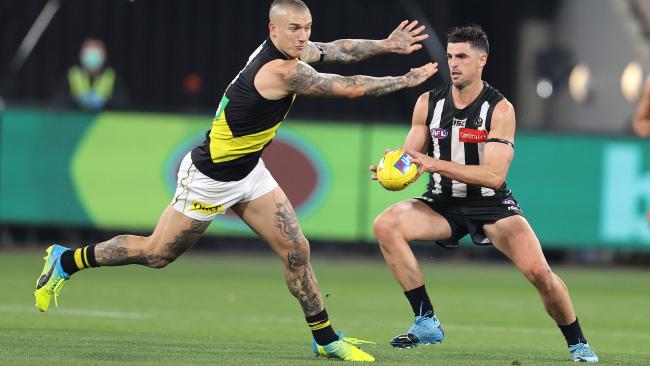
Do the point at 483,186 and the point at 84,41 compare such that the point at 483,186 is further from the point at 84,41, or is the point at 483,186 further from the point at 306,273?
the point at 84,41

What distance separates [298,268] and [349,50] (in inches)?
67.5

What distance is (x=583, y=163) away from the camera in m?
18.8

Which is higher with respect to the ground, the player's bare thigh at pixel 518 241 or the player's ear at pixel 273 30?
the player's ear at pixel 273 30

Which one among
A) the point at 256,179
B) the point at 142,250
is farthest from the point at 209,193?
the point at 142,250

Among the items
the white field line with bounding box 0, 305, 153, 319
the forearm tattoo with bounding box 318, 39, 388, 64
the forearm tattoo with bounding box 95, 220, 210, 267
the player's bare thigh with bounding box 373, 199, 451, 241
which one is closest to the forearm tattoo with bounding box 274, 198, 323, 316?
the forearm tattoo with bounding box 95, 220, 210, 267

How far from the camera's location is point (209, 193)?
9.55 meters

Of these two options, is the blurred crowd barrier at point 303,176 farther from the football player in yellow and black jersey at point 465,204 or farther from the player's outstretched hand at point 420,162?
the player's outstretched hand at point 420,162

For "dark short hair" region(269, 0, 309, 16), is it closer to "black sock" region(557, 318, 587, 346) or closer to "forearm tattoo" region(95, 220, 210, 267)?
"forearm tattoo" region(95, 220, 210, 267)

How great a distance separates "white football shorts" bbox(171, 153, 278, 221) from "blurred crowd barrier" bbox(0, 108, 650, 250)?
8.49m

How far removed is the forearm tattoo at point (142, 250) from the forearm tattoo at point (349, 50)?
156 cm

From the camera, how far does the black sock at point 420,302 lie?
10.0 meters

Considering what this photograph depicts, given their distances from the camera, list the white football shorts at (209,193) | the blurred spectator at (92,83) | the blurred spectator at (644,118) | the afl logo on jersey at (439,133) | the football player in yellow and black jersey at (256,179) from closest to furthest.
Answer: the football player in yellow and black jersey at (256,179) < the white football shorts at (209,193) < the afl logo on jersey at (439,133) < the blurred spectator at (644,118) < the blurred spectator at (92,83)

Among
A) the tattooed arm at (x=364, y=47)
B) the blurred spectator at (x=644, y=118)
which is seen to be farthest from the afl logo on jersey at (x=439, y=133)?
the blurred spectator at (x=644, y=118)

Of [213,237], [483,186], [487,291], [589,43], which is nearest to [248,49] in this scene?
[213,237]
